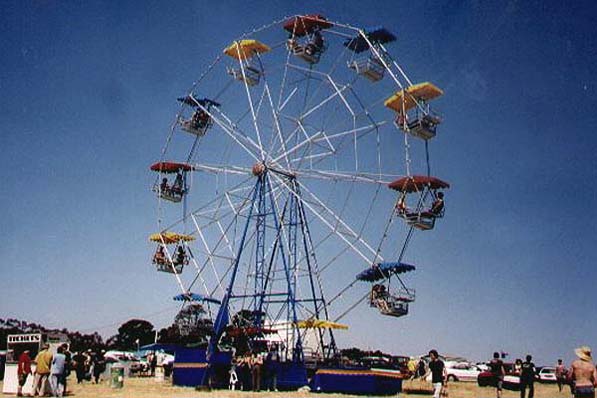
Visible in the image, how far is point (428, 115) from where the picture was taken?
25.1m

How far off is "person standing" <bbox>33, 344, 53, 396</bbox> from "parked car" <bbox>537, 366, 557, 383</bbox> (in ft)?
116

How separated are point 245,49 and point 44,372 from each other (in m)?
17.4

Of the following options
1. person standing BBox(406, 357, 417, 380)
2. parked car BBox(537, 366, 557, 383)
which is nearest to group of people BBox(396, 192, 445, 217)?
person standing BBox(406, 357, 417, 380)

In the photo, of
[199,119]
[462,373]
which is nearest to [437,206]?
[199,119]

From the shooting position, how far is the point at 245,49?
96.0 ft

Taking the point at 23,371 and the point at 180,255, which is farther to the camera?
the point at 180,255

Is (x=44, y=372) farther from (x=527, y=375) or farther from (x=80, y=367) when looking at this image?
(x=527, y=375)

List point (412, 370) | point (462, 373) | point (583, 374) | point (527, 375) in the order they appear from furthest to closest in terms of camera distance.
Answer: point (462, 373) → point (412, 370) → point (527, 375) → point (583, 374)

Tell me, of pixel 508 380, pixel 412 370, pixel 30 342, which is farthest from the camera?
pixel 412 370

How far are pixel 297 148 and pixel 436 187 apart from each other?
21.6ft

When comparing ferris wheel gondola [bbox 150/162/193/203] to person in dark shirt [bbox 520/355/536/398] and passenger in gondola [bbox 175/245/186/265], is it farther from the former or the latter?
person in dark shirt [bbox 520/355/536/398]

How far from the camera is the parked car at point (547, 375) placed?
43.2m

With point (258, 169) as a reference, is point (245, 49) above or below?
above

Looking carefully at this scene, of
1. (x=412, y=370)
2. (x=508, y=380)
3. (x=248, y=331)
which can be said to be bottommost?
(x=412, y=370)
